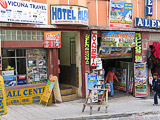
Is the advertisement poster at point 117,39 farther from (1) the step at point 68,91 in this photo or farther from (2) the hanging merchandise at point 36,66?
(2) the hanging merchandise at point 36,66

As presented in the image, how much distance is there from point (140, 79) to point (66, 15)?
5879 millimetres

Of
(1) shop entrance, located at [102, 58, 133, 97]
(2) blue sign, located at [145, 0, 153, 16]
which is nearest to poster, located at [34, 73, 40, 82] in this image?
(1) shop entrance, located at [102, 58, 133, 97]

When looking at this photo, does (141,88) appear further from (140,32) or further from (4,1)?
(4,1)

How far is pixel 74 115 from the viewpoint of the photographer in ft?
30.0

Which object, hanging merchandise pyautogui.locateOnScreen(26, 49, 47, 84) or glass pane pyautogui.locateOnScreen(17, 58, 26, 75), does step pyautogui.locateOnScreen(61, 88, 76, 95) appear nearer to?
hanging merchandise pyautogui.locateOnScreen(26, 49, 47, 84)

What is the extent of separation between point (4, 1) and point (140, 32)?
7.89 m

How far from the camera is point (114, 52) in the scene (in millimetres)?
13336

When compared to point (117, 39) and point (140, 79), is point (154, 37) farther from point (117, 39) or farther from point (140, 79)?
point (117, 39)

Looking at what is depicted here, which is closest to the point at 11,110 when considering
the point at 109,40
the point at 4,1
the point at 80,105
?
the point at 80,105

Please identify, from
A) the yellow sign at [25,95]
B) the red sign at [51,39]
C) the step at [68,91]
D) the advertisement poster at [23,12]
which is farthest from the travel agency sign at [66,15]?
the step at [68,91]

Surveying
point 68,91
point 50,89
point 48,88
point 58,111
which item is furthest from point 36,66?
point 58,111

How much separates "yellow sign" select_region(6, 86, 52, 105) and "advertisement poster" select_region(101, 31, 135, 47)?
13.5 feet

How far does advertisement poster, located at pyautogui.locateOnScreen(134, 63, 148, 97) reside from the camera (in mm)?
13758

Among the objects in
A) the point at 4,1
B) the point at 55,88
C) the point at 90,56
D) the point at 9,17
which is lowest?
the point at 55,88
